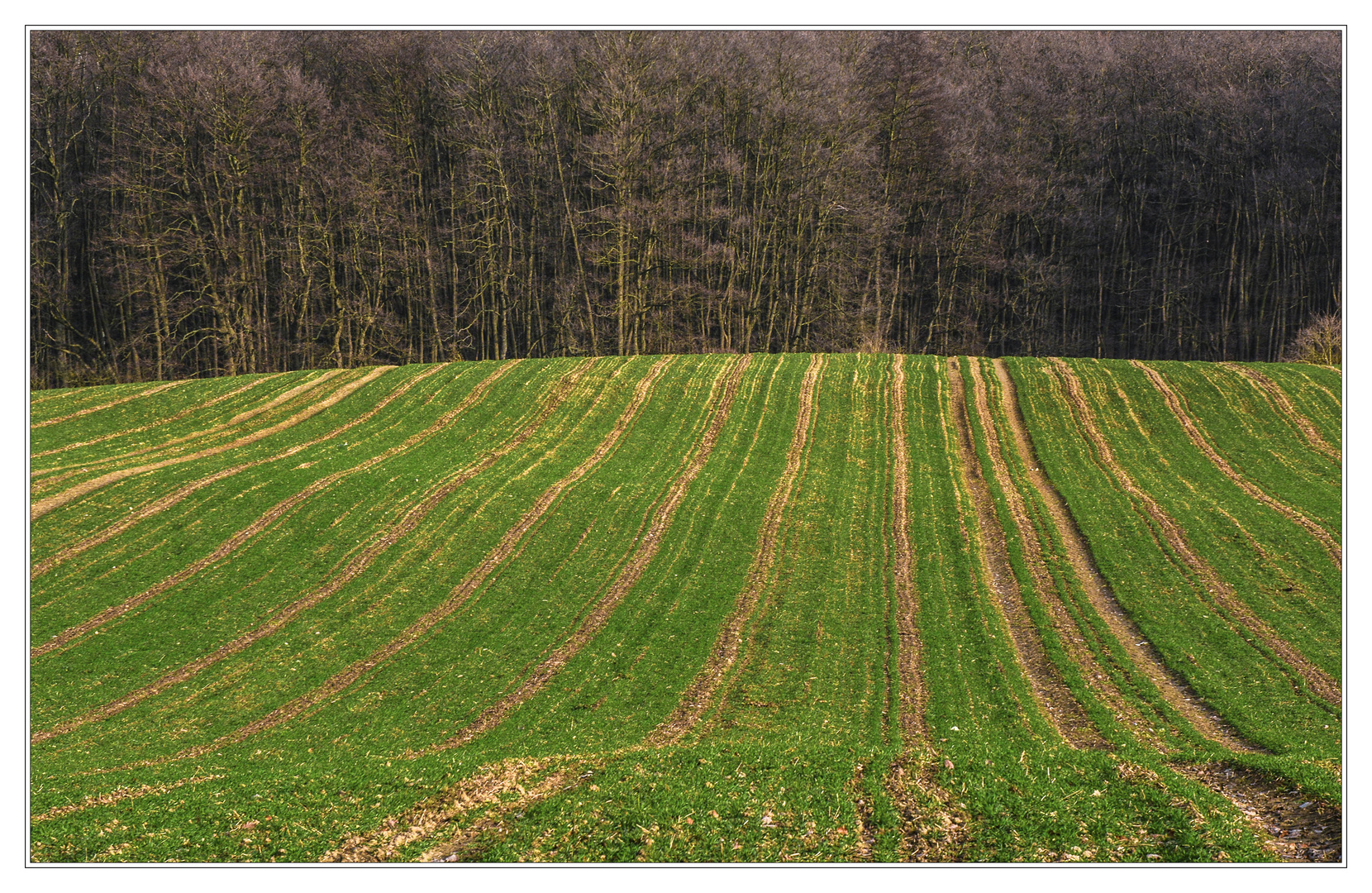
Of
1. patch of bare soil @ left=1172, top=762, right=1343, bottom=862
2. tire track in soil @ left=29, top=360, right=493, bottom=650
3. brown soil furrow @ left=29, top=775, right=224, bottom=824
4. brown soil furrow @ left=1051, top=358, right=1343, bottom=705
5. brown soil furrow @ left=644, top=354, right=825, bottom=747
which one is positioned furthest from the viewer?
tire track in soil @ left=29, top=360, right=493, bottom=650

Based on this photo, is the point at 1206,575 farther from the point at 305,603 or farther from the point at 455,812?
the point at 305,603

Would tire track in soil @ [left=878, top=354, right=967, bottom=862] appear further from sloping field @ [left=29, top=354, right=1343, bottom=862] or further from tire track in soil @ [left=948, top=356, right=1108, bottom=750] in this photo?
tire track in soil @ [left=948, top=356, right=1108, bottom=750]

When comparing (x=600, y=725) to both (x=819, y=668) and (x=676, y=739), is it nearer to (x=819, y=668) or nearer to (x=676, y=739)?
(x=676, y=739)

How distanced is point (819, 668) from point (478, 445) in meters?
20.5

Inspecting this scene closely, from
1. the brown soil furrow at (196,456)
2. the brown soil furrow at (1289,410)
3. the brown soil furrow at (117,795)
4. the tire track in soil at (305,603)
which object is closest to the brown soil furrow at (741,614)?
the brown soil furrow at (117,795)

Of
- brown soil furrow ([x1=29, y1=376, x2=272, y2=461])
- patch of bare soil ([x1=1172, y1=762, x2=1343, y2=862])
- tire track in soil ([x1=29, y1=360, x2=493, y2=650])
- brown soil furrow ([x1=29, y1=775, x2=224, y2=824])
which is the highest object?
brown soil furrow ([x1=29, y1=376, x2=272, y2=461])

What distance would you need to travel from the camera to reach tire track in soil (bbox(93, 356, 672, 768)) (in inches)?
725

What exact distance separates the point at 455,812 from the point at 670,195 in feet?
173

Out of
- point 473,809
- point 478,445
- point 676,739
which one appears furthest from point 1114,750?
point 478,445

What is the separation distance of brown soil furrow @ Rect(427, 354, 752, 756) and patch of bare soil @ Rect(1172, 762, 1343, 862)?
13.3 m

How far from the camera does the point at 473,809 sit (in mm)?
12188

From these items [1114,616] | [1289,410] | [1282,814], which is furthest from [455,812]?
[1289,410]

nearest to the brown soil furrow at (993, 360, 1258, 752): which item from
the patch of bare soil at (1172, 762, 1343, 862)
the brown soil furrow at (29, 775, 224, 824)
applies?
the patch of bare soil at (1172, 762, 1343, 862)

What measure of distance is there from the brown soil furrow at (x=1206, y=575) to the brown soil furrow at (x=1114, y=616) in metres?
2.64
